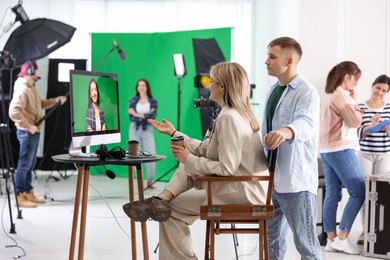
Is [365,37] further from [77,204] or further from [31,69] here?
[77,204]

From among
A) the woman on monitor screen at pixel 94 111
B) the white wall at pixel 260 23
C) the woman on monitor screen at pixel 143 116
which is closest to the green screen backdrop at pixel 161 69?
the white wall at pixel 260 23

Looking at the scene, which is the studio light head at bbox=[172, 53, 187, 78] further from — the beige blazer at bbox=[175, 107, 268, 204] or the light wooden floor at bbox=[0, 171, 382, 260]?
the beige blazer at bbox=[175, 107, 268, 204]

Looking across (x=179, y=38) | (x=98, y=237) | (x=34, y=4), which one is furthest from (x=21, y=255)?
(x=34, y=4)

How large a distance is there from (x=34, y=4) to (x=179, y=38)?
221 cm

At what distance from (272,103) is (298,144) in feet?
1.21

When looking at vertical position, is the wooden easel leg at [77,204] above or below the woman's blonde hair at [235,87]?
below

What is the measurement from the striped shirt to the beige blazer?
1970 mm

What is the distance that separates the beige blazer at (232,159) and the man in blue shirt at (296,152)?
3.7 inches

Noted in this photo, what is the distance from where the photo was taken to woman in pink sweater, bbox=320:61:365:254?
492 cm

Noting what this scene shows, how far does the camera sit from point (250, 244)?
5.15 metres

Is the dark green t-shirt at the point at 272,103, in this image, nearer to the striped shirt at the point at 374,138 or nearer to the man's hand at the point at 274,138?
the man's hand at the point at 274,138

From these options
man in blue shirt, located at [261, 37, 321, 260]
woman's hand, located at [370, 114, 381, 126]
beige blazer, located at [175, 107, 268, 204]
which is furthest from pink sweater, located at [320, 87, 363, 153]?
beige blazer, located at [175, 107, 268, 204]

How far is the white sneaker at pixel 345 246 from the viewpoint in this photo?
4918mm

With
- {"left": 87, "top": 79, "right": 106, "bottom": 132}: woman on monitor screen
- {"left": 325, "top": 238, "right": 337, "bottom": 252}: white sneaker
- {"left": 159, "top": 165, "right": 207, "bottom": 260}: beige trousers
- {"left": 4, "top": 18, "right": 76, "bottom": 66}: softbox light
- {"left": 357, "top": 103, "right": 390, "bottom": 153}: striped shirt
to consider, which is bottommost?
{"left": 325, "top": 238, "right": 337, "bottom": 252}: white sneaker
